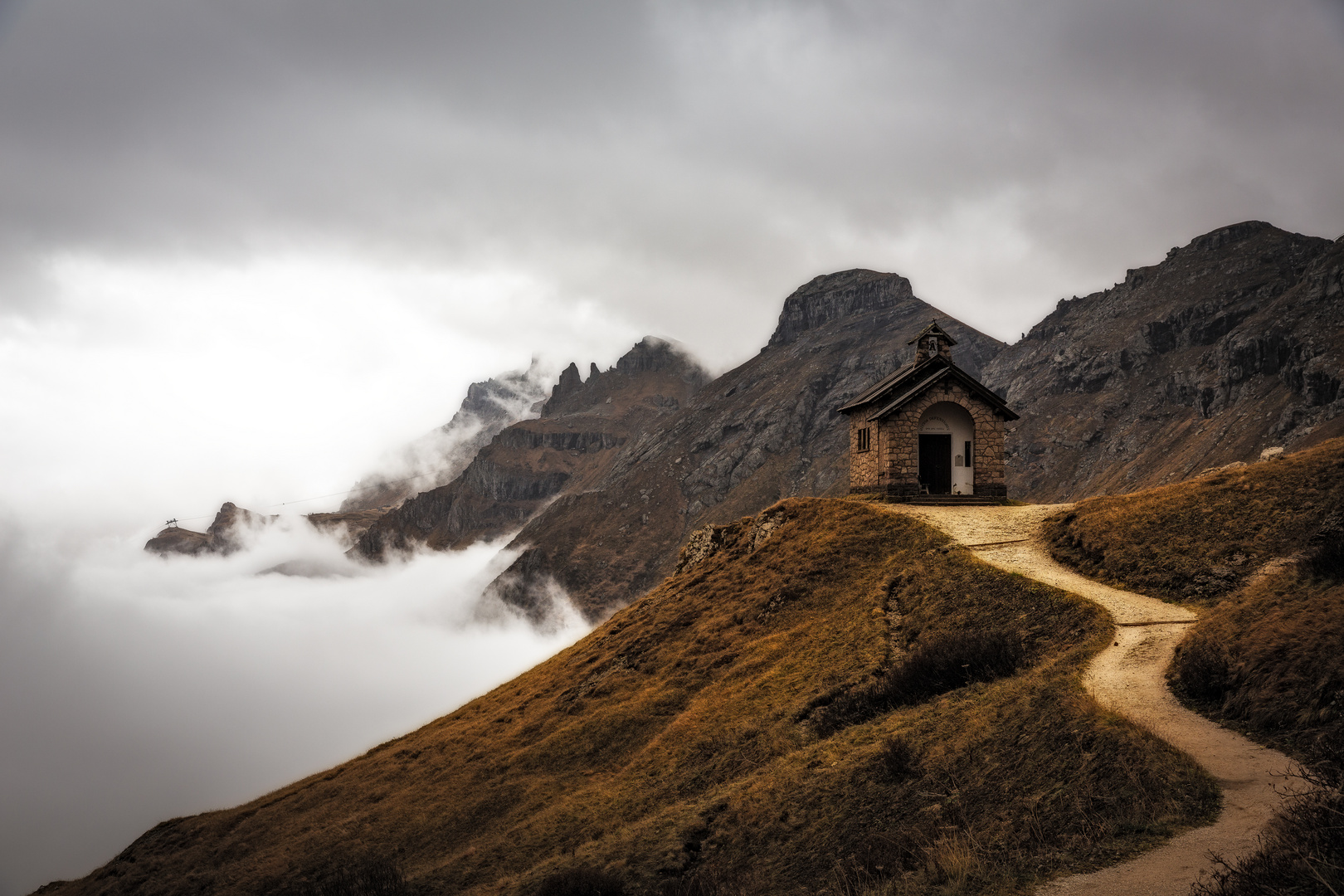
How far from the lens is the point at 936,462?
129 ft

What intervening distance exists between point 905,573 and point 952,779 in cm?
1324

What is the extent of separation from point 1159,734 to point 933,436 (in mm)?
28462

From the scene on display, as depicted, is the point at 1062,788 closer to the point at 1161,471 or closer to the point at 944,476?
the point at 944,476

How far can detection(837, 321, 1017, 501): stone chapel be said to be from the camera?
38.0 metres

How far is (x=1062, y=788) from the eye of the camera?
11.4 m

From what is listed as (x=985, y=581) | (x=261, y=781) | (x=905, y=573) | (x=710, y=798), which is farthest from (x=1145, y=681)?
(x=261, y=781)

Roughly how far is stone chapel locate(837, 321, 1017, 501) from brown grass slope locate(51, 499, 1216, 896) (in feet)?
16.9

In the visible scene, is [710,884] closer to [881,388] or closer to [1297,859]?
[1297,859]

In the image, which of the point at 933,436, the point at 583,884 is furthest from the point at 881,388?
the point at 583,884

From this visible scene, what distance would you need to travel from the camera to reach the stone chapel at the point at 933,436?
38000mm

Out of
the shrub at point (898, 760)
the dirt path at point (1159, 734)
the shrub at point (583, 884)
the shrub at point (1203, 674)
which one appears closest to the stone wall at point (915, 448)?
the dirt path at point (1159, 734)

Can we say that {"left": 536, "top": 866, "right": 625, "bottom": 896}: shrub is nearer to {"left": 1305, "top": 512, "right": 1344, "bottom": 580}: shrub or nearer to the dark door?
{"left": 1305, "top": 512, "right": 1344, "bottom": 580}: shrub

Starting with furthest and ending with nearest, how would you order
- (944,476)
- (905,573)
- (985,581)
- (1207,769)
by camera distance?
(944,476) < (905,573) < (985,581) < (1207,769)

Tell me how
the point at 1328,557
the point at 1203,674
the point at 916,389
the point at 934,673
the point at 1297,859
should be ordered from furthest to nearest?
1. the point at 916,389
2. the point at 934,673
3. the point at 1328,557
4. the point at 1203,674
5. the point at 1297,859
